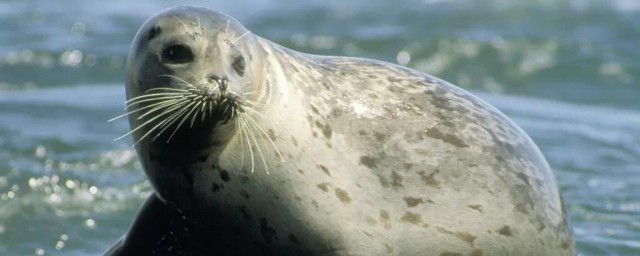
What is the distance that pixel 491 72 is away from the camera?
51.0 feet

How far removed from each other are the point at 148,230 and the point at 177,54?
115 centimetres

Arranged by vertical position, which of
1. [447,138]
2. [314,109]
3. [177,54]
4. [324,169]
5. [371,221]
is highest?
[447,138]

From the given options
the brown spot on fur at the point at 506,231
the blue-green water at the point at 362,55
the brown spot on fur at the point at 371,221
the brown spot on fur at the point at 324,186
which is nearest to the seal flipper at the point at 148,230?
the brown spot on fur at the point at 324,186

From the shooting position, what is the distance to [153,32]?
20.4 feet

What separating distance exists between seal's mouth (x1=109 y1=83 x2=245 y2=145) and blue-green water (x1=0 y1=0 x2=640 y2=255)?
2905 mm

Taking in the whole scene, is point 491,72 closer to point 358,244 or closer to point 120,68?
point 120,68

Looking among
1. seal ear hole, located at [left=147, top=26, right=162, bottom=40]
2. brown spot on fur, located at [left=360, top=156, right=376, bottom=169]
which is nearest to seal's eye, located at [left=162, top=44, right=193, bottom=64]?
seal ear hole, located at [left=147, top=26, right=162, bottom=40]

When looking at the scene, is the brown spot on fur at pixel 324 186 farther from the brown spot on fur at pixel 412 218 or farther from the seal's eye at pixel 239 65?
the seal's eye at pixel 239 65

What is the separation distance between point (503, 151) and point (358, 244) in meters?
0.89

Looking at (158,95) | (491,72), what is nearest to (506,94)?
(491,72)

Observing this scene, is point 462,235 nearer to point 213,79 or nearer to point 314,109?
point 314,109

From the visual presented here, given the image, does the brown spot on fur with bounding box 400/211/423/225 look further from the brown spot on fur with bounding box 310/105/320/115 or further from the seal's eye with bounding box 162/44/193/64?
the seal's eye with bounding box 162/44/193/64

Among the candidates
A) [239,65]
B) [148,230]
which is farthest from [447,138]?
[148,230]

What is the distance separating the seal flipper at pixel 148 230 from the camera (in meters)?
6.89
